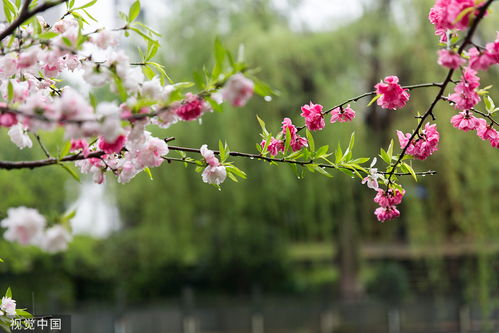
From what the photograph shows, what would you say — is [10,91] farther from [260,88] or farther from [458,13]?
[458,13]

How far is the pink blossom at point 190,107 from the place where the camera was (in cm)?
104

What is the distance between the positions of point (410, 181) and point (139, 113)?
19.9 ft

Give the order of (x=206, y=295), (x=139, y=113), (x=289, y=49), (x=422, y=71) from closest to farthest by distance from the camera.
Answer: (x=139, y=113) → (x=422, y=71) → (x=289, y=49) → (x=206, y=295)

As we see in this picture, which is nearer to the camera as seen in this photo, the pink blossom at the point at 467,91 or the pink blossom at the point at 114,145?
the pink blossom at the point at 114,145

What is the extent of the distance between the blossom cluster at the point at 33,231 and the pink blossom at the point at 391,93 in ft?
2.69

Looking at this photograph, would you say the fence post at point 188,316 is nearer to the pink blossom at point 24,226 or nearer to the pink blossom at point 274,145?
the pink blossom at point 274,145

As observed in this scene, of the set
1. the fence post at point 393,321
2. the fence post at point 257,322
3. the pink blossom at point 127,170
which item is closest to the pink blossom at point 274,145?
the pink blossom at point 127,170

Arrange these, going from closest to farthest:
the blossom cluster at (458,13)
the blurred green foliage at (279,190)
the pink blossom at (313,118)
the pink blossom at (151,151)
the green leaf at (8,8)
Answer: the blossom cluster at (458,13) < the pink blossom at (151,151) < the green leaf at (8,8) < the pink blossom at (313,118) < the blurred green foliage at (279,190)

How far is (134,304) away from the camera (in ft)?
26.8

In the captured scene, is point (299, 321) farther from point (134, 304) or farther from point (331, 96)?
point (331, 96)

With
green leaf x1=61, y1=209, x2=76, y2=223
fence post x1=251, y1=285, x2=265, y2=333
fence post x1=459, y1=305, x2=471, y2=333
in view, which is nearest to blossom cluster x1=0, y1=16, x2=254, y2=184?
green leaf x1=61, y1=209, x2=76, y2=223

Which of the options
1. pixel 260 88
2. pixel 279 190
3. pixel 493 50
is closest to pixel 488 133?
pixel 493 50

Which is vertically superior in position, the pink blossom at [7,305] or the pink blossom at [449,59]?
the pink blossom at [449,59]

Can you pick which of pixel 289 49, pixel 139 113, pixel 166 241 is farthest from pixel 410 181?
pixel 139 113
